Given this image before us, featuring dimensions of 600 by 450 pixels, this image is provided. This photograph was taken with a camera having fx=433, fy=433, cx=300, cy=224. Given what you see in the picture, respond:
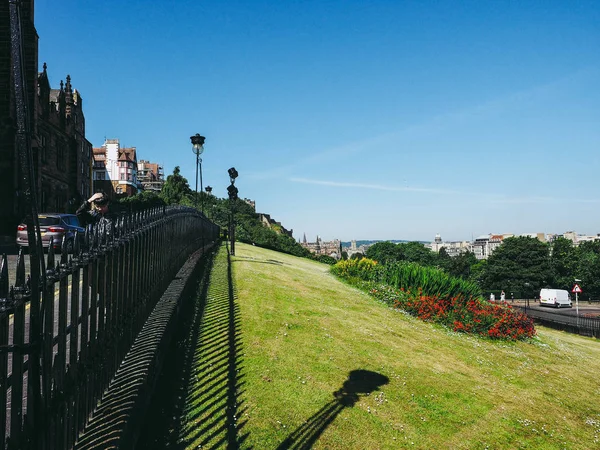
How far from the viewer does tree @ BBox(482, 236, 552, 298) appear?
79.0 metres

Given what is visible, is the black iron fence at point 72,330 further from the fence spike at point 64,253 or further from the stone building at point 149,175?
the stone building at point 149,175

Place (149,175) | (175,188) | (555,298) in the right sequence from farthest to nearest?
(149,175) < (175,188) < (555,298)

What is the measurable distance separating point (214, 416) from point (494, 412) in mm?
4441

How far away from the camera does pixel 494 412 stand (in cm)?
685

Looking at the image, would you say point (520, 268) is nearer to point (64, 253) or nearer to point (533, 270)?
point (533, 270)

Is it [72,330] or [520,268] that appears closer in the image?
[72,330]

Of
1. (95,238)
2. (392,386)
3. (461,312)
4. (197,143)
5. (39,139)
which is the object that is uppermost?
(39,139)

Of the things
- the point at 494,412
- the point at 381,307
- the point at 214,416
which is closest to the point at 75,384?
the point at 214,416

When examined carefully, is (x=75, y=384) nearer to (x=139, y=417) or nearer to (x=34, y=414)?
(x=34, y=414)

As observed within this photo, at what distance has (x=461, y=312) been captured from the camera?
1330 cm

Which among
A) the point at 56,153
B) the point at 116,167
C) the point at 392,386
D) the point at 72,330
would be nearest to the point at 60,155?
the point at 56,153

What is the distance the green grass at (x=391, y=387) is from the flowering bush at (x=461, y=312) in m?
0.86

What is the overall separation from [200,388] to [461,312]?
9785 mm

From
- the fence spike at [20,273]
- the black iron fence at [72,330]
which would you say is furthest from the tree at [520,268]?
the fence spike at [20,273]
